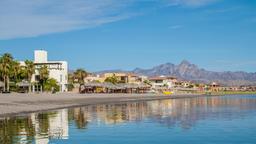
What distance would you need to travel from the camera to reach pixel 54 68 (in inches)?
5625

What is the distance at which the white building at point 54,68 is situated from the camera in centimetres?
13438

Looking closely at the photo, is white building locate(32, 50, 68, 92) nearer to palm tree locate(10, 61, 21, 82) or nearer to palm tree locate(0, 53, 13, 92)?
palm tree locate(10, 61, 21, 82)

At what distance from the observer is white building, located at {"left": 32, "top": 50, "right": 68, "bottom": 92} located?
134m

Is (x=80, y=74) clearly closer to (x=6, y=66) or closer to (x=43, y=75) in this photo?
(x=43, y=75)

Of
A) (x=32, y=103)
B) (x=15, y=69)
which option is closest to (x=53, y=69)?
(x=15, y=69)

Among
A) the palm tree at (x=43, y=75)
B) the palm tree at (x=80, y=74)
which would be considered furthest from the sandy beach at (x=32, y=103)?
the palm tree at (x=80, y=74)

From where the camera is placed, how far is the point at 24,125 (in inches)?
1298

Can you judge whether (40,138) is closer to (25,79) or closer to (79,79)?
(25,79)

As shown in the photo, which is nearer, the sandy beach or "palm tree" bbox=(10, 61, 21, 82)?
the sandy beach

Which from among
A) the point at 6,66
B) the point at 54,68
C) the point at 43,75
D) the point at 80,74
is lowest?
the point at 43,75

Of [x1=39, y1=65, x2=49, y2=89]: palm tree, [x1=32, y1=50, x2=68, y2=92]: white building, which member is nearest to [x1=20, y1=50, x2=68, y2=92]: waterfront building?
[x1=32, y1=50, x2=68, y2=92]: white building

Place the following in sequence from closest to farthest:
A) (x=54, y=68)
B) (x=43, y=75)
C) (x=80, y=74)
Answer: (x=43, y=75)
(x=54, y=68)
(x=80, y=74)

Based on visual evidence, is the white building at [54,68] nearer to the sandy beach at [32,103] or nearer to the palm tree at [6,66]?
the palm tree at [6,66]

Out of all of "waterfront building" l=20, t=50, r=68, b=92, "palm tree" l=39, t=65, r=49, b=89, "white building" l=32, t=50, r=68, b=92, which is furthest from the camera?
"white building" l=32, t=50, r=68, b=92
